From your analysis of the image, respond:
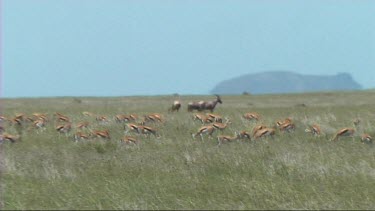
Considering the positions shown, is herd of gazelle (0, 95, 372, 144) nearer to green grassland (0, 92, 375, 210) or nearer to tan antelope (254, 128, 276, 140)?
tan antelope (254, 128, 276, 140)

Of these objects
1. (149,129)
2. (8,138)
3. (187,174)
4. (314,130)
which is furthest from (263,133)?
(8,138)

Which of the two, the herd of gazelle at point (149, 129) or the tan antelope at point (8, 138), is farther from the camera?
the herd of gazelle at point (149, 129)

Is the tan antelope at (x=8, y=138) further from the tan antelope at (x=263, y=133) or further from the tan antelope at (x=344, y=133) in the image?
the tan antelope at (x=344, y=133)

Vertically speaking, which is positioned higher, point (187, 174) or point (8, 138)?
point (8, 138)

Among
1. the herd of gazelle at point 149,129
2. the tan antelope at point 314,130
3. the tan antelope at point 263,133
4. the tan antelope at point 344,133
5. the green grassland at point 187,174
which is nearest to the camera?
the green grassland at point 187,174

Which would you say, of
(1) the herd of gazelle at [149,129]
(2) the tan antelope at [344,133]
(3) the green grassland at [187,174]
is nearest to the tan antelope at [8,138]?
(1) the herd of gazelle at [149,129]

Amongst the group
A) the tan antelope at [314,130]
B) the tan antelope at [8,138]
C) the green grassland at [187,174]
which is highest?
the tan antelope at [314,130]

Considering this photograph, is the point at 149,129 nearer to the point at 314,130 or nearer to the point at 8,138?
the point at 8,138

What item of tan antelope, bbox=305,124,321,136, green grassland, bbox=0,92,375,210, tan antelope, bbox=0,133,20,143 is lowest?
green grassland, bbox=0,92,375,210

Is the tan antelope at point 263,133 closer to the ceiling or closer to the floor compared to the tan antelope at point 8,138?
closer to the ceiling

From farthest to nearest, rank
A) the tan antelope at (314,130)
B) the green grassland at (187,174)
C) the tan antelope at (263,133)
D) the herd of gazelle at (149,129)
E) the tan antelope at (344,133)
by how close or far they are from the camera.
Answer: the tan antelope at (314,130) < the tan antelope at (344,133) < the tan antelope at (263,133) < the herd of gazelle at (149,129) < the green grassland at (187,174)

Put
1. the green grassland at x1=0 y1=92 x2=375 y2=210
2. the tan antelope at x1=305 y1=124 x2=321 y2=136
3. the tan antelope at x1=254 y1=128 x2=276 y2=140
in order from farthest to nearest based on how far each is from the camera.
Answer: the tan antelope at x1=305 y1=124 x2=321 y2=136, the tan antelope at x1=254 y1=128 x2=276 y2=140, the green grassland at x1=0 y1=92 x2=375 y2=210

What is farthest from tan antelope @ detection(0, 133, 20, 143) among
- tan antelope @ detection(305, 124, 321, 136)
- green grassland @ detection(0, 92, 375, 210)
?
tan antelope @ detection(305, 124, 321, 136)

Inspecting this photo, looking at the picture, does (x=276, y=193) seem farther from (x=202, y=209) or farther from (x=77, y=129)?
(x=77, y=129)
